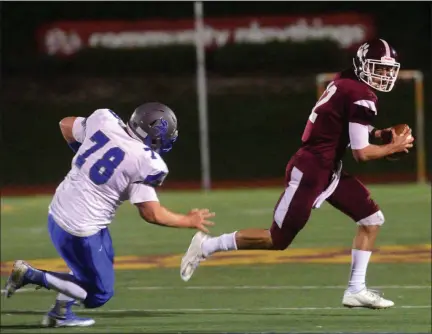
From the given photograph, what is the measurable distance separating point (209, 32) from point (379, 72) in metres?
15.4

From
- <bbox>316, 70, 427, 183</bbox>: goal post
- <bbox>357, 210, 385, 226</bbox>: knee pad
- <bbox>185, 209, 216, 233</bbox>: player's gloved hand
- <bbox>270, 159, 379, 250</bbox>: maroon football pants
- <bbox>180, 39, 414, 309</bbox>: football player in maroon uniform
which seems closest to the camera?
<bbox>185, 209, 216, 233</bbox>: player's gloved hand

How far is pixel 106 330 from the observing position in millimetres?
7246

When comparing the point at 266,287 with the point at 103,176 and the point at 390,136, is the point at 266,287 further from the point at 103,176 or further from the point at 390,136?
the point at 103,176

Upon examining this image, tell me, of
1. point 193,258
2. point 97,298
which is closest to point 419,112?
point 193,258

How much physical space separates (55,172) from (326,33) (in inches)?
232

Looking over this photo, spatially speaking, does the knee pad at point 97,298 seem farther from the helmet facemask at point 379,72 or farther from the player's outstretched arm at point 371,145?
the helmet facemask at point 379,72

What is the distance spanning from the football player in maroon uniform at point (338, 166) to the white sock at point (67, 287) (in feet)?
2.15

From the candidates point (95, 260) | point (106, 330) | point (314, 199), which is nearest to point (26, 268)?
point (95, 260)

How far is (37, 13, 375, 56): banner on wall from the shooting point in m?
21.8

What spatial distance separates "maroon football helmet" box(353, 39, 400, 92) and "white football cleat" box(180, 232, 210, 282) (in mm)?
1387

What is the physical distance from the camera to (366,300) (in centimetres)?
700

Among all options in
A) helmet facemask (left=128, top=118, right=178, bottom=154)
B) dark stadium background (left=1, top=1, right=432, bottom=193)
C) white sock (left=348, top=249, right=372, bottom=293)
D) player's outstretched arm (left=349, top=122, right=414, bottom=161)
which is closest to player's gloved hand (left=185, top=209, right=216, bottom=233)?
helmet facemask (left=128, top=118, right=178, bottom=154)

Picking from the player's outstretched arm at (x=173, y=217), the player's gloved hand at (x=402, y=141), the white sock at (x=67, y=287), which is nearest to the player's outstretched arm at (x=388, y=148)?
the player's gloved hand at (x=402, y=141)

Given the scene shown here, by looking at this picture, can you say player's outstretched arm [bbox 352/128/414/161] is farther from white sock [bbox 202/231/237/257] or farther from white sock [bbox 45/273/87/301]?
white sock [bbox 45/273/87/301]
